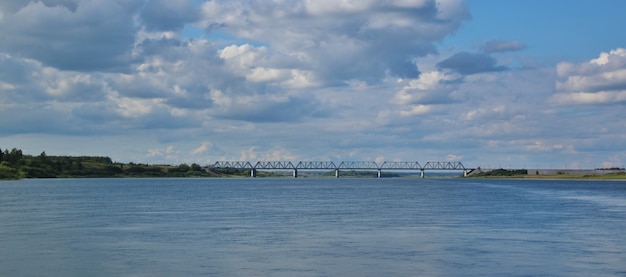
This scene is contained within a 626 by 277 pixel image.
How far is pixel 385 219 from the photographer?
83.1 meters

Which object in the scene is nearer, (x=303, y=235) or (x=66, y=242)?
(x=66, y=242)

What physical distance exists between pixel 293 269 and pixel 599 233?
114 feet

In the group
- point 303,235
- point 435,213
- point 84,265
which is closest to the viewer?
point 84,265

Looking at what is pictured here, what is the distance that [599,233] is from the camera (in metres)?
65.6

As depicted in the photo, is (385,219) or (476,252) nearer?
(476,252)

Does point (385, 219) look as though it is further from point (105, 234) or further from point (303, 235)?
point (105, 234)

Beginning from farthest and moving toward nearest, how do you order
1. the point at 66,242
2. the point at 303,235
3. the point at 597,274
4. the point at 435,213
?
the point at 435,213 < the point at 303,235 < the point at 66,242 < the point at 597,274

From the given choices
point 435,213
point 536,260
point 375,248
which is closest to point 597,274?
point 536,260

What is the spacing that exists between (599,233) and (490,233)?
9.73 metres

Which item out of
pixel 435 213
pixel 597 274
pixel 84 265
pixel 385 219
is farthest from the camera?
pixel 435 213

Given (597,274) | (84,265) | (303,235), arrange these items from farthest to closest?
(303,235) → (84,265) → (597,274)

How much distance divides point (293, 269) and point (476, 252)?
14.6 meters

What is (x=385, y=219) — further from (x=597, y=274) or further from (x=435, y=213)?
(x=597, y=274)

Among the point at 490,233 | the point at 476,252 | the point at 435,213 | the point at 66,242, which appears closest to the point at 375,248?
the point at 476,252
